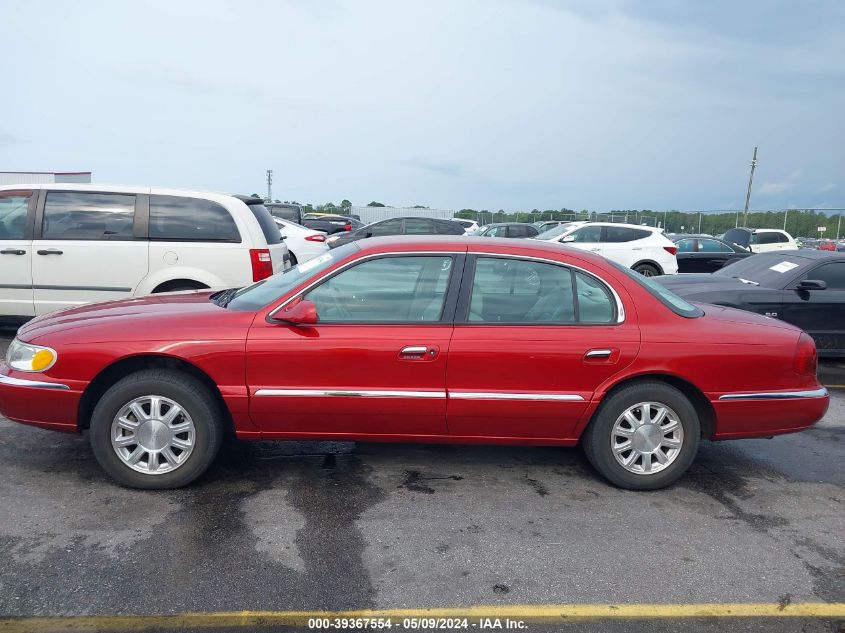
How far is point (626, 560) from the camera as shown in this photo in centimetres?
341

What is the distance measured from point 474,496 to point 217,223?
452 cm

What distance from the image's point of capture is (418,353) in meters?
3.98

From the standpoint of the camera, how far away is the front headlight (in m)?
3.98

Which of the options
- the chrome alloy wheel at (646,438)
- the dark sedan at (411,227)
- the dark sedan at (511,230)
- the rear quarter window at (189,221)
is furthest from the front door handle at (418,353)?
the dark sedan at (511,230)

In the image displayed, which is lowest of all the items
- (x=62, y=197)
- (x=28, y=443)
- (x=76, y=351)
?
(x=28, y=443)

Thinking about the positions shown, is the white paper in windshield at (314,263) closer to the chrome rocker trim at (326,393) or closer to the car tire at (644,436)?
the chrome rocker trim at (326,393)

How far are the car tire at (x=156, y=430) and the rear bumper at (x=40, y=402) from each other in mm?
176

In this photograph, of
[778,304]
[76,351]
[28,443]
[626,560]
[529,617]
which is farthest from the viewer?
[778,304]

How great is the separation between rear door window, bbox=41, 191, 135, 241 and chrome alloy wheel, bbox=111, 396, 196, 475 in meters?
3.74

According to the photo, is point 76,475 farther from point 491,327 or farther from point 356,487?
point 491,327

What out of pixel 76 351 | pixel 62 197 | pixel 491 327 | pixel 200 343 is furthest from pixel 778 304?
pixel 62 197

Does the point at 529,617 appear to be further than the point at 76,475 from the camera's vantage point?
No

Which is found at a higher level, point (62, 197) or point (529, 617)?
point (62, 197)

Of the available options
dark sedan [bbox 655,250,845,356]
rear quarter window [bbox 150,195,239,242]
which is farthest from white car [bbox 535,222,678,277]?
rear quarter window [bbox 150,195,239,242]
